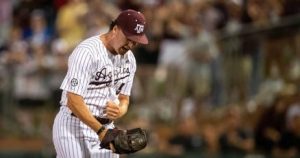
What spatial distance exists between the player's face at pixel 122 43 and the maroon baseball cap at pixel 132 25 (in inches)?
1.9

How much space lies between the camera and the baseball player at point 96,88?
6.62m

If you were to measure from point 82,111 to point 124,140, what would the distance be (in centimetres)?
47

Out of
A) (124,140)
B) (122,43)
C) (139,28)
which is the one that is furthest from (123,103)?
(139,28)

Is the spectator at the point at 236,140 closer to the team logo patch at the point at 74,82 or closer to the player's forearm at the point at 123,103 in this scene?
the player's forearm at the point at 123,103

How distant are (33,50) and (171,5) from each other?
7.78 ft

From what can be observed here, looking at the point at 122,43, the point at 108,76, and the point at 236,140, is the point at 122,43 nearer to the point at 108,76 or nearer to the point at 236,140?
the point at 108,76

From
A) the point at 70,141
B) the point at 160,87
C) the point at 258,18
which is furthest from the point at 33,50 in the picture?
the point at 70,141

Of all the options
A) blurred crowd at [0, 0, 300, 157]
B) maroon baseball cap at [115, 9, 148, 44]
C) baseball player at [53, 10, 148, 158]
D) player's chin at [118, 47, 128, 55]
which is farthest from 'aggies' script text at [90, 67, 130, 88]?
blurred crowd at [0, 0, 300, 157]

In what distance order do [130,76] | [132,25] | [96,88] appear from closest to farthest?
[132,25] → [96,88] → [130,76]

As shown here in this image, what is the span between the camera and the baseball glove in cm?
666

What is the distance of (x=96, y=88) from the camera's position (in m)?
6.90

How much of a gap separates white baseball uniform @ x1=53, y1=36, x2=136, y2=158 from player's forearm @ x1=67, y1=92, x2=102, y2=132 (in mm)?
100

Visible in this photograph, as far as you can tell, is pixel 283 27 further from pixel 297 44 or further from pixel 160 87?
pixel 160 87

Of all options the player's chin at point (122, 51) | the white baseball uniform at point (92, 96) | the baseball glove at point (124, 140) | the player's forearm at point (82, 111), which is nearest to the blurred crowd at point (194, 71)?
the baseball glove at point (124, 140)
